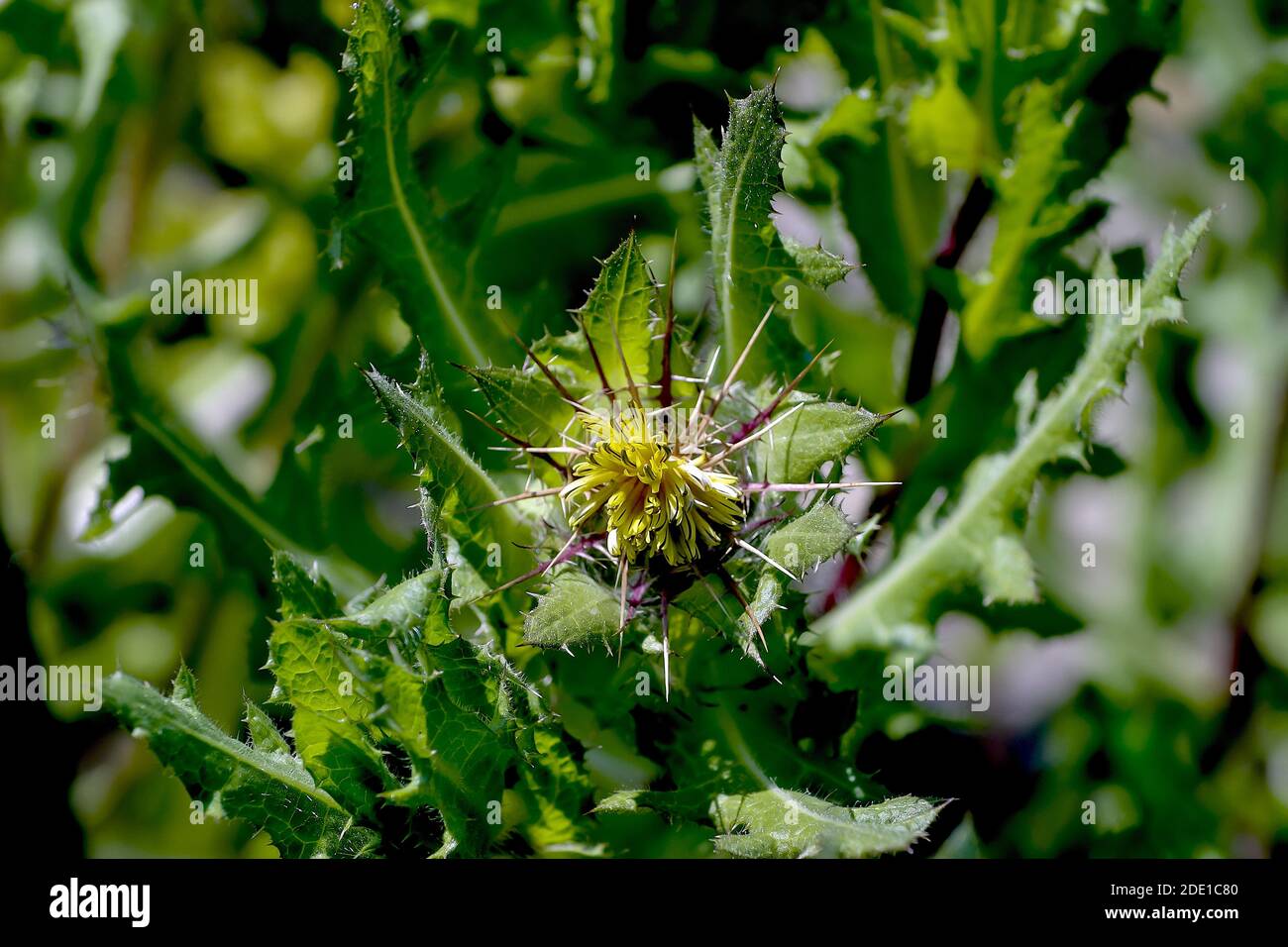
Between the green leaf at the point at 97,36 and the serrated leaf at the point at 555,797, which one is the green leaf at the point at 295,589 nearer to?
the serrated leaf at the point at 555,797

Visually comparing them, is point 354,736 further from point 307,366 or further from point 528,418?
point 307,366

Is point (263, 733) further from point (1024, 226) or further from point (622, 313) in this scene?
point (1024, 226)

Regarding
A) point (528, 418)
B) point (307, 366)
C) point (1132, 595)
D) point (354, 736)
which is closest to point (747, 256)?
point (528, 418)

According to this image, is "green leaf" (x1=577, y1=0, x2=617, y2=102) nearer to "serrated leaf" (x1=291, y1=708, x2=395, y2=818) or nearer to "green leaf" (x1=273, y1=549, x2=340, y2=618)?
"green leaf" (x1=273, y1=549, x2=340, y2=618)

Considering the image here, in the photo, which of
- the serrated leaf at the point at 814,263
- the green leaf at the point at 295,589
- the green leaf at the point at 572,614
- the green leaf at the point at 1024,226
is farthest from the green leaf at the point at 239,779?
the green leaf at the point at 1024,226

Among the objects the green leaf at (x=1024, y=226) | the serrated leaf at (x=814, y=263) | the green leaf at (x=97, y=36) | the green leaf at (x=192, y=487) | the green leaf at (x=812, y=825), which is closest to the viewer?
the green leaf at (x=812, y=825)

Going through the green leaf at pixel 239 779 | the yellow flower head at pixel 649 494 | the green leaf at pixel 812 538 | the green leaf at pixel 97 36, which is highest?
the green leaf at pixel 97 36
